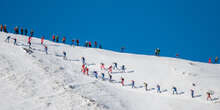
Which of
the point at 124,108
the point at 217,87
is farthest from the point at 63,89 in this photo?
the point at 217,87

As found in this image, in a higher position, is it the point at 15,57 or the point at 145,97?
the point at 15,57

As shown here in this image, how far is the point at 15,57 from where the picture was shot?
37.4m

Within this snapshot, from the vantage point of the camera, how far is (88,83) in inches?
1355

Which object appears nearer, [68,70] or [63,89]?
[63,89]

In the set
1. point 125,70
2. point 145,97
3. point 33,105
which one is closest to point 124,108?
point 145,97

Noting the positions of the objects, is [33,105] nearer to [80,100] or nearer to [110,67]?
[80,100]

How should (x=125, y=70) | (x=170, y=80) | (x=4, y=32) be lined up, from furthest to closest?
(x=4, y=32), (x=125, y=70), (x=170, y=80)

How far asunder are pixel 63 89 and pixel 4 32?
83.2 ft

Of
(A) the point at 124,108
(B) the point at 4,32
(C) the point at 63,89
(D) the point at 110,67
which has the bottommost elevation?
(A) the point at 124,108

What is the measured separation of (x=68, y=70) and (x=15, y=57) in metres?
7.25

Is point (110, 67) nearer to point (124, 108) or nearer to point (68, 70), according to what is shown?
point (68, 70)

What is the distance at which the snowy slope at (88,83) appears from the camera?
2873cm

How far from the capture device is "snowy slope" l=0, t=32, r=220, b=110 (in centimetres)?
2873

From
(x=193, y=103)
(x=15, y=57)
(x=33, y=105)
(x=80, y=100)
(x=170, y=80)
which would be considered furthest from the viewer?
(x=170, y=80)
